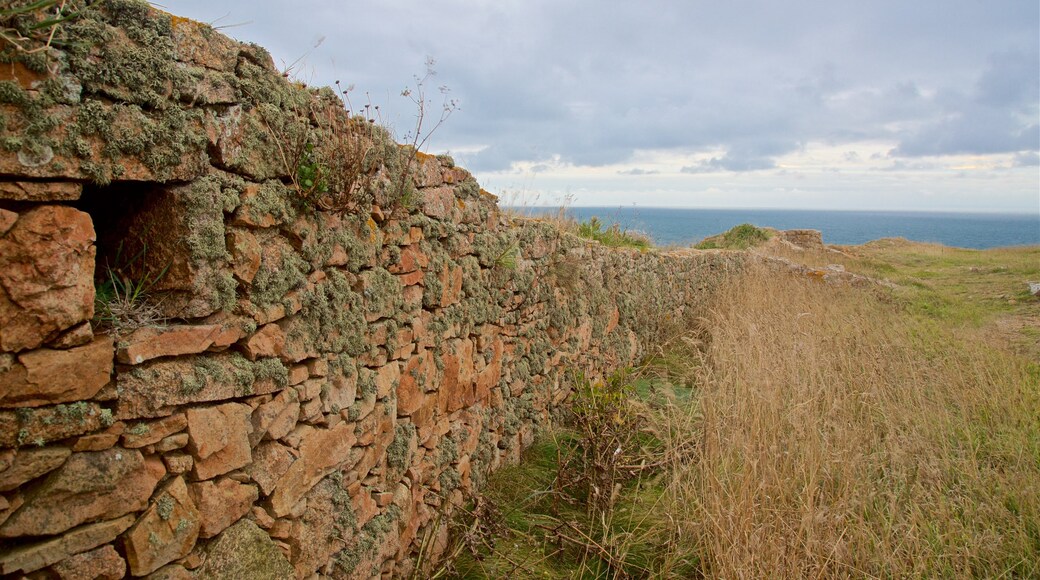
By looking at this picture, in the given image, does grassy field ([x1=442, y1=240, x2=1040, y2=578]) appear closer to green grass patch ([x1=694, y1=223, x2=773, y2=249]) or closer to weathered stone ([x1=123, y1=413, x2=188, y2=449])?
weathered stone ([x1=123, y1=413, x2=188, y2=449])

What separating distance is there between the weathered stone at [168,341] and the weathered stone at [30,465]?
31 centimetres

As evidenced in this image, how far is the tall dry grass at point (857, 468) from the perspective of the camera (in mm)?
3561

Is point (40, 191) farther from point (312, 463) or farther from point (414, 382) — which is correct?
point (414, 382)

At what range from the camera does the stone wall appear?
1.78 m

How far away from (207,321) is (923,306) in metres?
12.8

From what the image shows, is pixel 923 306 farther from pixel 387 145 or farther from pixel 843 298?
pixel 387 145

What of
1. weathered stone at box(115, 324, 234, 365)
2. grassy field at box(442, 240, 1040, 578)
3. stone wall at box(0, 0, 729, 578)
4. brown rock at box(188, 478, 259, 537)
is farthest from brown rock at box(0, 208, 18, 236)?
grassy field at box(442, 240, 1040, 578)

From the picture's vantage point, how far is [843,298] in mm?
11672

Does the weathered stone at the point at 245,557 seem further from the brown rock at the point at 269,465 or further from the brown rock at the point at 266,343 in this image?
the brown rock at the point at 266,343

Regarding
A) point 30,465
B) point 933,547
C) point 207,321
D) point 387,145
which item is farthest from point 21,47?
point 933,547

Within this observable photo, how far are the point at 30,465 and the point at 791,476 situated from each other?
4.01 m

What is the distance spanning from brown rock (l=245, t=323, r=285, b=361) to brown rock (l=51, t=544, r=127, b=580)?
0.77 m

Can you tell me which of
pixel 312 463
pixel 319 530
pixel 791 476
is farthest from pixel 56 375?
pixel 791 476

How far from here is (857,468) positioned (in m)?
4.32
